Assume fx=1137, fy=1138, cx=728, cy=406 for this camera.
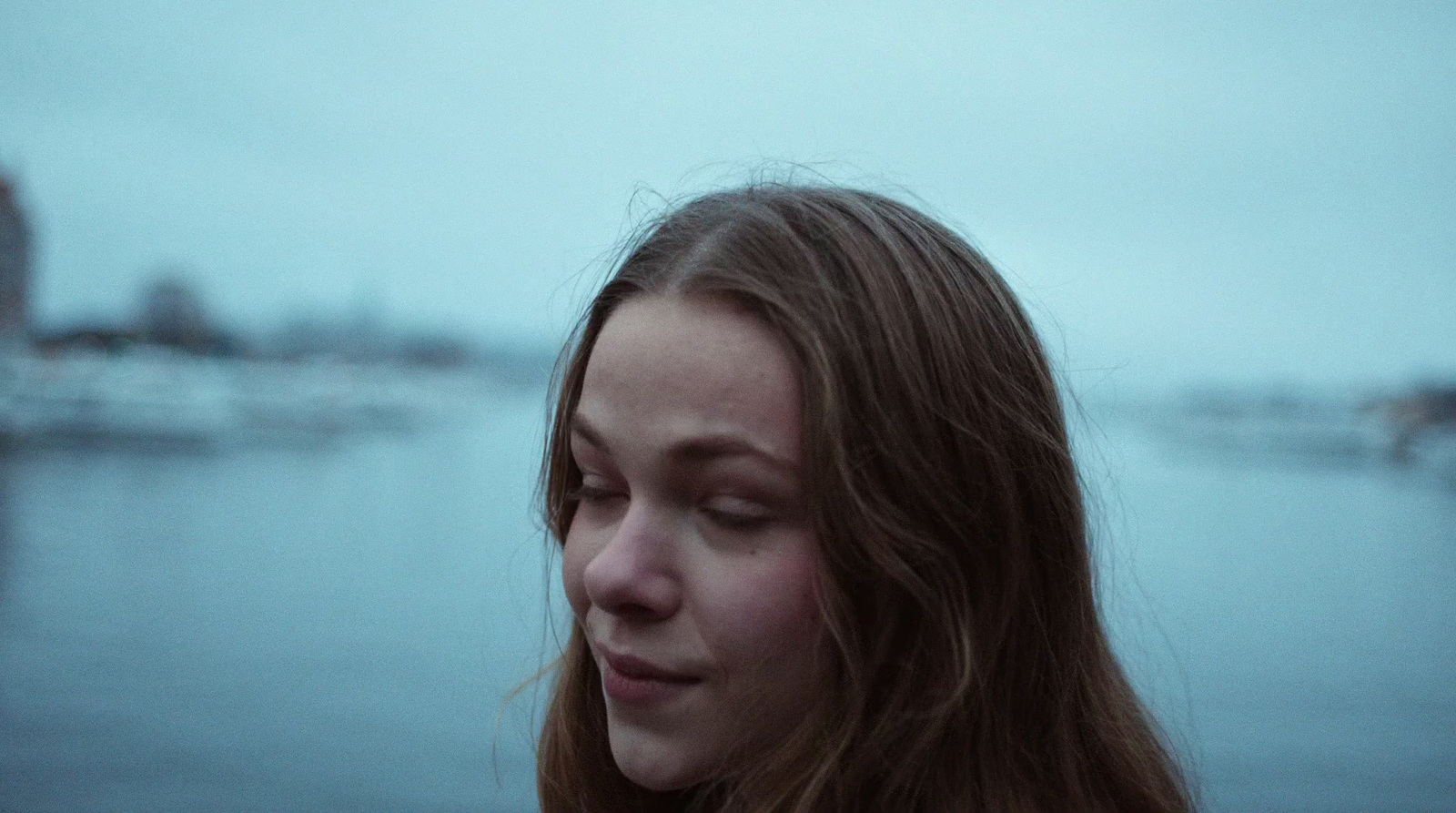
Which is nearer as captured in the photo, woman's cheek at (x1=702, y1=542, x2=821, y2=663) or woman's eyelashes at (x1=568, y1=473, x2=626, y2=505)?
woman's cheek at (x1=702, y1=542, x2=821, y2=663)

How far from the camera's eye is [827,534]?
0.99 metres

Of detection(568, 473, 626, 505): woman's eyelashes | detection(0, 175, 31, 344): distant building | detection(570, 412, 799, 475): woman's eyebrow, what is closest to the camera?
detection(570, 412, 799, 475): woman's eyebrow

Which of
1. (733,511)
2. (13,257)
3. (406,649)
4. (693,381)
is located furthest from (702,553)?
(13,257)

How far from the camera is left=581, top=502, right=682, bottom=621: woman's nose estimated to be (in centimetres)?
103

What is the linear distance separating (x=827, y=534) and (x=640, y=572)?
174mm

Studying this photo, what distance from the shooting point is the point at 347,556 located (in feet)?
21.4

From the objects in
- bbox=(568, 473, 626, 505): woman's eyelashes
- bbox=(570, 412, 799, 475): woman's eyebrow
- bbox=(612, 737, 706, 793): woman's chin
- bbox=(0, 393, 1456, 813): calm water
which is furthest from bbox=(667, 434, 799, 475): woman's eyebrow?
bbox=(0, 393, 1456, 813): calm water

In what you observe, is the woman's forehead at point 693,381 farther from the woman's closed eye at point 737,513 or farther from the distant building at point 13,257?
the distant building at point 13,257

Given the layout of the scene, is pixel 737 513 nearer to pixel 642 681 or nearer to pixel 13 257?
pixel 642 681

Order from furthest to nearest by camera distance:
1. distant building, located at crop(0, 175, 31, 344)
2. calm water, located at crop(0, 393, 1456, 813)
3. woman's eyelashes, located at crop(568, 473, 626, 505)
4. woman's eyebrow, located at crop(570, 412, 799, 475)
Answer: distant building, located at crop(0, 175, 31, 344) → calm water, located at crop(0, 393, 1456, 813) → woman's eyelashes, located at crop(568, 473, 626, 505) → woman's eyebrow, located at crop(570, 412, 799, 475)

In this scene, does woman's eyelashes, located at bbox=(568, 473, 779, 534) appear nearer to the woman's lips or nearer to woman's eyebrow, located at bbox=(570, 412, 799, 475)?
woman's eyebrow, located at bbox=(570, 412, 799, 475)

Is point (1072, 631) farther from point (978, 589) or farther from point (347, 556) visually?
point (347, 556)

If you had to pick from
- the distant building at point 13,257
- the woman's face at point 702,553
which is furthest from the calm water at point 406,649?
the distant building at point 13,257

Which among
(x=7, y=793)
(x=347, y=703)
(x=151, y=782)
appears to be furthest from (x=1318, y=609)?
(x=7, y=793)
